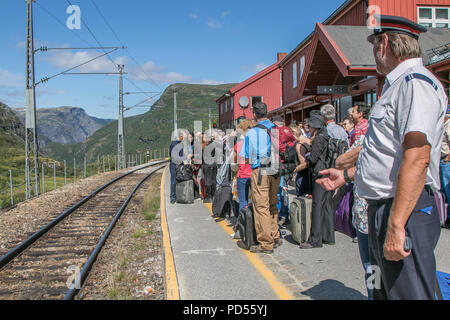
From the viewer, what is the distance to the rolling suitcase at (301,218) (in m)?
6.12

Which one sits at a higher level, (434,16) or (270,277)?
(434,16)

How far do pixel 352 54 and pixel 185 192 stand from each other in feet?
18.6

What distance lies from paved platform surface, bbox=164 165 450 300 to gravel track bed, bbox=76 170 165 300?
0.39 metres

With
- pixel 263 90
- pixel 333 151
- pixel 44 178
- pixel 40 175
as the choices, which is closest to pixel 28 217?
pixel 333 151

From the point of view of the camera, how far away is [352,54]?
1097 centimetres

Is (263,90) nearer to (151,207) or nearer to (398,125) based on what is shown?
(151,207)

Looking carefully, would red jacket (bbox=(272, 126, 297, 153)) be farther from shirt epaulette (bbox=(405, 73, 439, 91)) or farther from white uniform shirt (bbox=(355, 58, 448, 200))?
shirt epaulette (bbox=(405, 73, 439, 91))

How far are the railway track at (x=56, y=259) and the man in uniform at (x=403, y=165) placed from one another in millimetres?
4053

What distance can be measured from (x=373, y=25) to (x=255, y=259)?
3.91 m

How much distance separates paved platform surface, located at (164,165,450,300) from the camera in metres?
4.38

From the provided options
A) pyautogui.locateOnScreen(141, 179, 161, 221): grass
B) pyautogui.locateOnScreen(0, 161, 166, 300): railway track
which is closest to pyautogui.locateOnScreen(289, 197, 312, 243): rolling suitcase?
pyautogui.locateOnScreen(0, 161, 166, 300): railway track

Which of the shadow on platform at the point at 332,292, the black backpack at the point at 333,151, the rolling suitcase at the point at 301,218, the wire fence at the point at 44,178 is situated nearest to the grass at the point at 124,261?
the rolling suitcase at the point at 301,218

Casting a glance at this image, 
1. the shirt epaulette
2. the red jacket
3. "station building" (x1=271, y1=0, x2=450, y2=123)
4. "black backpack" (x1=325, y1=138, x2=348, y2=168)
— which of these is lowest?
"black backpack" (x1=325, y1=138, x2=348, y2=168)

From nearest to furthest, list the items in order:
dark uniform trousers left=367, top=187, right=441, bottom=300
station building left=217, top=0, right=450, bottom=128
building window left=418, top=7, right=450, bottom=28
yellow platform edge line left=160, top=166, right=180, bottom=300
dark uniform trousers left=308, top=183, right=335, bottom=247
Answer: dark uniform trousers left=367, top=187, right=441, bottom=300
yellow platform edge line left=160, top=166, right=180, bottom=300
dark uniform trousers left=308, top=183, right=335, bottom=247
station building left=217, top=0, right=450, bottom=128
building window left=418, top=7, right=450, bottom=28
